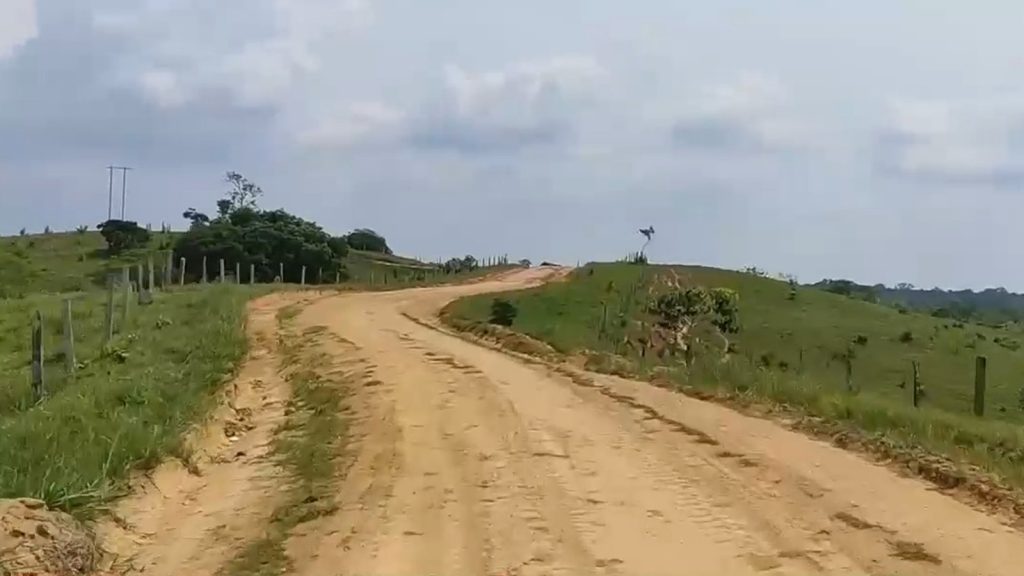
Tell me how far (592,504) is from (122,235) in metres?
74.8

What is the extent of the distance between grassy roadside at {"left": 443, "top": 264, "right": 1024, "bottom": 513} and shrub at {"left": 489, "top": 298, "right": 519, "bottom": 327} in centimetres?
38

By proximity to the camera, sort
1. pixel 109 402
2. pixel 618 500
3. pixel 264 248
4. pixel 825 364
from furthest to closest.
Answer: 1. pixel 264 248
2. pixel 825 364
3. pixel 109 402
4. pixel 618 500

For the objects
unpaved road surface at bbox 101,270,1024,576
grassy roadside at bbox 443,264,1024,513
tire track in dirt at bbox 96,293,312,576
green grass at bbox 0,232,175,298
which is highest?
green grass at bbox 0,232,175,298

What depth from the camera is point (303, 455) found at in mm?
13242

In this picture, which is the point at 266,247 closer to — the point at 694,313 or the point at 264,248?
the point at 264,248

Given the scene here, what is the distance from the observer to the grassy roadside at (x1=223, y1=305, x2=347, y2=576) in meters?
9.03

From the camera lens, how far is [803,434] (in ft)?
44.8

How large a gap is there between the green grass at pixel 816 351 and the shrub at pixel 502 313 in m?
0.35

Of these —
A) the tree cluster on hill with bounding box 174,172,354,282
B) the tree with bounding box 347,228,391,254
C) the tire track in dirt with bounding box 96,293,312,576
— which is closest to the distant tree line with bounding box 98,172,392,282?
the tree cluster on hill with bounding box 174,172,354,282

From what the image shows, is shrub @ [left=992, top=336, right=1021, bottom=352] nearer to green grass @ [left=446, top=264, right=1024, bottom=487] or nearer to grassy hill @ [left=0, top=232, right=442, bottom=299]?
green grass @ [left=446, top=264, right=1024, bottom=487]

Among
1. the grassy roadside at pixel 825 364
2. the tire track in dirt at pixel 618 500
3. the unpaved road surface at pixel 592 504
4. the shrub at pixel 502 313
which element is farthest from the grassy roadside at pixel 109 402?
the shrub at pixel 502 313

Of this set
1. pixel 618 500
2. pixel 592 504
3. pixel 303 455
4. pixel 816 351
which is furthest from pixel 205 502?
pixel 816 351

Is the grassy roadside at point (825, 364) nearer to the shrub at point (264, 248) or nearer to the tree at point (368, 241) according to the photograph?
the shrub at point (264, 248)

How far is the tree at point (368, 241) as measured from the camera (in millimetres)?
100275
